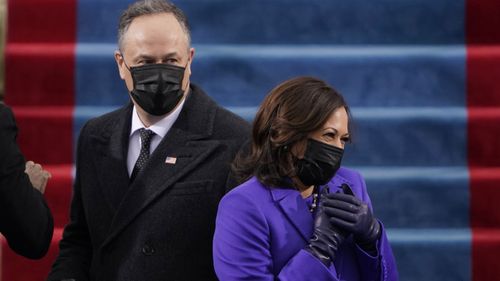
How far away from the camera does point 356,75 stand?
4145mm

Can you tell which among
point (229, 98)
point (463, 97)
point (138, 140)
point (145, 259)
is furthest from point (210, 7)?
point (145, 259)

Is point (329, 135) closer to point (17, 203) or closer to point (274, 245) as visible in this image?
point (274, 245)

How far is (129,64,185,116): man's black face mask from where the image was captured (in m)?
2.70

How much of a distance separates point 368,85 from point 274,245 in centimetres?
186

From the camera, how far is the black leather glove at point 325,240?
2363mm

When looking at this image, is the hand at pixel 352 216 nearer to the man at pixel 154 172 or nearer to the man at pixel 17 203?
the man at pixel 154 172

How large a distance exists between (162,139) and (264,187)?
1.38 feet

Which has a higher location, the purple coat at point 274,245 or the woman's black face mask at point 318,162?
the woman's black face mask at point 318,162

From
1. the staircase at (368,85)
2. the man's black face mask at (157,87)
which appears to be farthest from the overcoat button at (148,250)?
the staircase at (368,85)

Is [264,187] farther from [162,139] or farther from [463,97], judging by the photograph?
[463,97]

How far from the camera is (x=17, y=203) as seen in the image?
247 centimetres

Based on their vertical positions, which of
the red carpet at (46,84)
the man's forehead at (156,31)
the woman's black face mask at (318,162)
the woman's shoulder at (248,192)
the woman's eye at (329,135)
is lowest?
the red carpet at (46,84)

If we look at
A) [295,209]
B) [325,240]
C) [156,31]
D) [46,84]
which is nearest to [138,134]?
[156,31]

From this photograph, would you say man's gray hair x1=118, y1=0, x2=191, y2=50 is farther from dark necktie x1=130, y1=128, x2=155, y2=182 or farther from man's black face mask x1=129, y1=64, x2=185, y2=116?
dark necktie x1=130, y1=128, x2=155, y2=182
